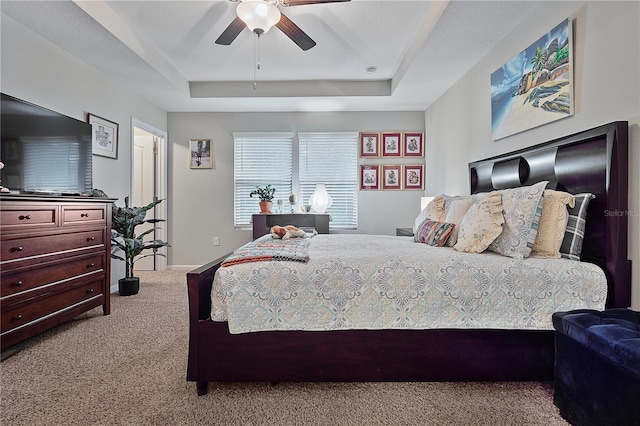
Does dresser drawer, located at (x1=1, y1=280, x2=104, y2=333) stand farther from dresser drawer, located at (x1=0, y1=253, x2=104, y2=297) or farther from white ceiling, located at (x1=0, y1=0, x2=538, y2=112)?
white ceiling, located at (x1=0, y1=0, x2=538, y2=112)

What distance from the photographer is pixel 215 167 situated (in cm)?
496

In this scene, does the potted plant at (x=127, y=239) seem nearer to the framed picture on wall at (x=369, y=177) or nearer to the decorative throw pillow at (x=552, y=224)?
the framed picture on wall at (x=369, y=177)

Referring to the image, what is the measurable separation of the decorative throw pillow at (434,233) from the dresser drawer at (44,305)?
2753 mm

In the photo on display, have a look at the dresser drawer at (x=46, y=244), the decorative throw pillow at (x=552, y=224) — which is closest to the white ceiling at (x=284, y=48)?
the decorative throw pillow at (x=552, y=224)

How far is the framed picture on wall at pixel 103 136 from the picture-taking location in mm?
3412

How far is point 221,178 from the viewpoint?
16.3 feet

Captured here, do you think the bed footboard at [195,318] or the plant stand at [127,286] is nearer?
Result: the bed footboard at [195,318]

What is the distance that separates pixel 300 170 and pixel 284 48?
6.37ft

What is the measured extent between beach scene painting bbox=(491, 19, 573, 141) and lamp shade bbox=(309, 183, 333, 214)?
240cm

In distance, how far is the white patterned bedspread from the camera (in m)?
1.59

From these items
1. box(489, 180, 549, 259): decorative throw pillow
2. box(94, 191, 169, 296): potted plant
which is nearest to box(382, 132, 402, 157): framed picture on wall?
box(489, 180, 549, 259): decorative throw pillow

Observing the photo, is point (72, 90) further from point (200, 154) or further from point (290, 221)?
point (290, 221)

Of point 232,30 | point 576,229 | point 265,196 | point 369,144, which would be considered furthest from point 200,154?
point 576,229

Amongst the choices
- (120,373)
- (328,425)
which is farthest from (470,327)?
(120,373)
